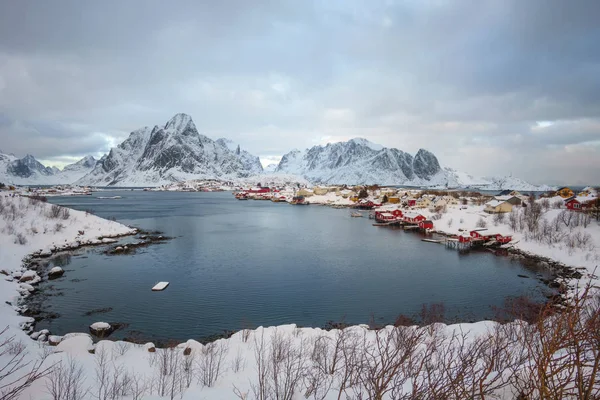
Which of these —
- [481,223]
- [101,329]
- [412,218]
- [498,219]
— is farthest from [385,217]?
[101,329]

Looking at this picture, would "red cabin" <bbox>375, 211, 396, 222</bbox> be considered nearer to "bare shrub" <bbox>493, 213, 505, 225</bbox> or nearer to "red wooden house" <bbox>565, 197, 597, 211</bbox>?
"bare shrub" <bbox>493, 213, 505, 225</bbox>

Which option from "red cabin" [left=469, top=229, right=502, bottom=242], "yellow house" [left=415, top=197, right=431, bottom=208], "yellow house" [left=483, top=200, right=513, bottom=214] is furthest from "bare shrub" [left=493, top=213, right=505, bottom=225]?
"yellow house" [left=415, top=197, right=431, bottom=208]

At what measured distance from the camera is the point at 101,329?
12.9 metres

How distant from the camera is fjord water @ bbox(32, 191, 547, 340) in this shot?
1491 cm

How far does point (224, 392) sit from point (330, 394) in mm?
2219

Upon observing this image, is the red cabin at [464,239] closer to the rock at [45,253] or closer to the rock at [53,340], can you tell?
the rock at [53,340]

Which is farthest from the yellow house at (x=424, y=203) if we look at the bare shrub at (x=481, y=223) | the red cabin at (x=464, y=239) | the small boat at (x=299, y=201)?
the small boat at (x=299, y=201)

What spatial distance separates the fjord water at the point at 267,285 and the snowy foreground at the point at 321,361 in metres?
2.74

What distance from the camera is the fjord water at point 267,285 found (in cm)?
1491

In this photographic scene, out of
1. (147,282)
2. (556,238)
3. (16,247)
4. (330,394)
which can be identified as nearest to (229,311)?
(147,282)

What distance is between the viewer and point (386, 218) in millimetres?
51125

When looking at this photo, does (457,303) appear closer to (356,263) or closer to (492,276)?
(492,276)

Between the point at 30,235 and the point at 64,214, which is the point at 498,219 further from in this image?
the point at 64,214

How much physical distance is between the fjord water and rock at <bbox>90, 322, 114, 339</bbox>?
52cm
